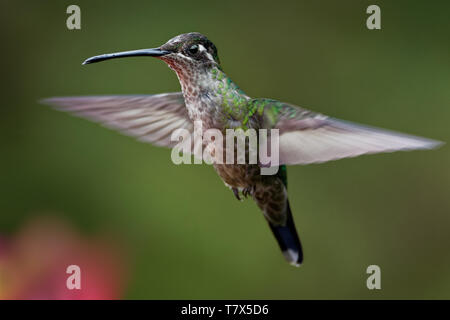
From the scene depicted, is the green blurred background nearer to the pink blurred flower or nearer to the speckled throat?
the pink blurred flower

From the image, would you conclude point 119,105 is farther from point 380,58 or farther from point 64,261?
point 380,58

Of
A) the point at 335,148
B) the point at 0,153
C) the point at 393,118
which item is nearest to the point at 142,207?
the point at 0,153

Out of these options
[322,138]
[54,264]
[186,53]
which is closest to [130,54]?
[186,53]

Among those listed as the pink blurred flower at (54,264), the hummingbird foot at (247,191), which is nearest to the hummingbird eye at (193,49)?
the hummingbird foot at (247,191)

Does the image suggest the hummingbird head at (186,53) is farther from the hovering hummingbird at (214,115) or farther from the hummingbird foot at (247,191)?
the hummingbird foot at (247,191)

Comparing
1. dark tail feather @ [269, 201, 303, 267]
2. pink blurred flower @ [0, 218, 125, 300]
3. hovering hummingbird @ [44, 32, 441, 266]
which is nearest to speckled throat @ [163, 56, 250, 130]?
hovering hummingbird @ [44, 32, 441, 266]
